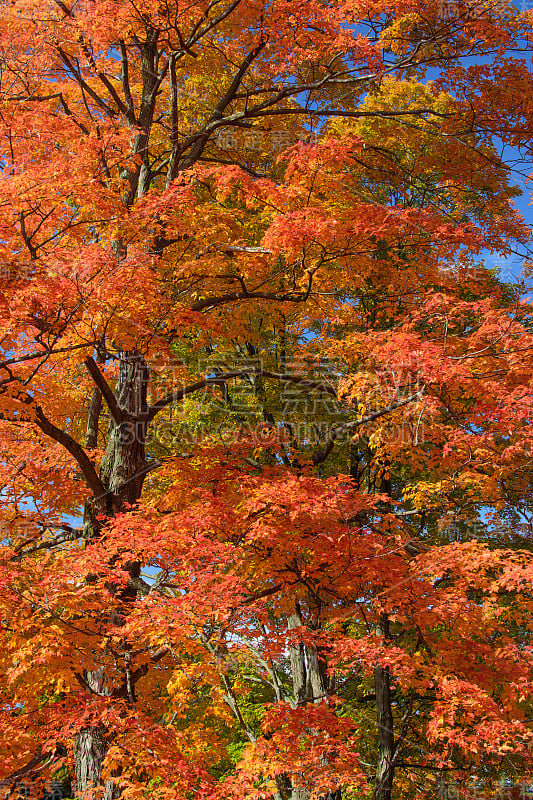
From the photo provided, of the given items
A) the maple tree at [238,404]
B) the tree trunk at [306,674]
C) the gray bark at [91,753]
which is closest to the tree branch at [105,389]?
the maple tree at [238,404]

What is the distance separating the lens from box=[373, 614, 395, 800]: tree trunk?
11.2 meters

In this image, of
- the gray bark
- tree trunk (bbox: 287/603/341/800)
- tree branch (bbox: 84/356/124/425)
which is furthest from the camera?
tree trunk (bbox: 287/603/341/800)

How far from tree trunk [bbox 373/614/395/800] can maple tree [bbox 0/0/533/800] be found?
0.13 meters

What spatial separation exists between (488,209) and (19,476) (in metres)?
10.1

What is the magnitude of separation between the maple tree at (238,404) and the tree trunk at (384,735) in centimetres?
13

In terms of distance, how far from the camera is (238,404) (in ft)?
38.9

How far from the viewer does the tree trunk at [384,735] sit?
11.2 metres

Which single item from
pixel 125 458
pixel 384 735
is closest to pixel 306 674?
pixel 384 735

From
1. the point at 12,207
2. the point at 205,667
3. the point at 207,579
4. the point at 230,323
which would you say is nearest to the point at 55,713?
the point at 205,667

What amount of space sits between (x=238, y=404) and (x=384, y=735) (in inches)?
276

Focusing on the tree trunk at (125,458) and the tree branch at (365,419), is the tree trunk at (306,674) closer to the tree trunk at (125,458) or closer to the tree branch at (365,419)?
the tree branch at (365,419)

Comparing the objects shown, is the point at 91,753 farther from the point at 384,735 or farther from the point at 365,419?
the point at 384,735

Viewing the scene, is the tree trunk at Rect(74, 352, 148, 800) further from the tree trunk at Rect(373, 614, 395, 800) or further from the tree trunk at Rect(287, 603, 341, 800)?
the tree trunk at Rect(373, 614, 395, 800)

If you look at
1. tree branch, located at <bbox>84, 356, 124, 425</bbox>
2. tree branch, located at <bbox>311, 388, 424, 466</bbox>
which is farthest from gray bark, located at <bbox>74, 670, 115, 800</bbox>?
tree branch, located at <bbox>311, 388, 424, 466</bbox>
